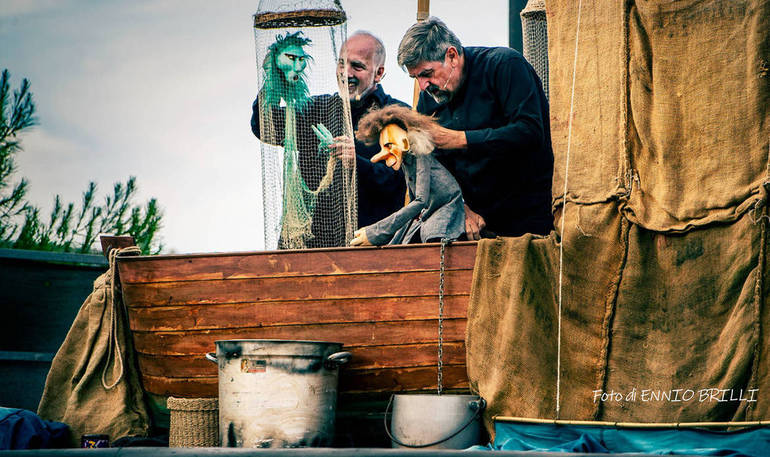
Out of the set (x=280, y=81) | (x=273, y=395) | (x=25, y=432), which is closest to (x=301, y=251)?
(x=273, y=395)

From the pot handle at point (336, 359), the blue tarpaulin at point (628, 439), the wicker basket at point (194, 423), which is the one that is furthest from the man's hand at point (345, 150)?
the blue tarpaulin at point (628, 439)

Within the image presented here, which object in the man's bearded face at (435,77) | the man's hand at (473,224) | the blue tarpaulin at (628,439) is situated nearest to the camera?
the blue tarpaulin at (628,439)

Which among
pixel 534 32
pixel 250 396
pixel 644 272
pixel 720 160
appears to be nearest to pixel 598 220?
pixel 644 272

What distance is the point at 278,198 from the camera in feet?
17.8

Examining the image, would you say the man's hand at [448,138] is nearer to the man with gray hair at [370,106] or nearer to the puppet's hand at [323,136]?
the puppet's hand at [323,136]

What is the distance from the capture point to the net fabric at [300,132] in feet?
17.7

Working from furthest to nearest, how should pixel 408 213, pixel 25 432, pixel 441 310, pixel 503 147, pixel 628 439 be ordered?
pixel 503 147 → pixel 408 213 → pixel 441 310 → pixel 25 432 → pixel 628 439

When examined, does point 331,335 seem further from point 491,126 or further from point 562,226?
point 491,126

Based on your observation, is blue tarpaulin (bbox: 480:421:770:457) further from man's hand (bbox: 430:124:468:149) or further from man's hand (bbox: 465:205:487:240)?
man's hand (bbox: 430:124:468:149)

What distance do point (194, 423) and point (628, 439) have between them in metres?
2.19

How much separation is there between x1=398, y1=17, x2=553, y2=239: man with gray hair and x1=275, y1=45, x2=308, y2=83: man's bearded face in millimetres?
649

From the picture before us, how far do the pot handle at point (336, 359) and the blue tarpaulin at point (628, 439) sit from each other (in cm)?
81

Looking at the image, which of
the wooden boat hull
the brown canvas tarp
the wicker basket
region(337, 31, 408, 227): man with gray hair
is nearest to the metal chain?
the wooden boat hull

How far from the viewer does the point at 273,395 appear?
414cm
